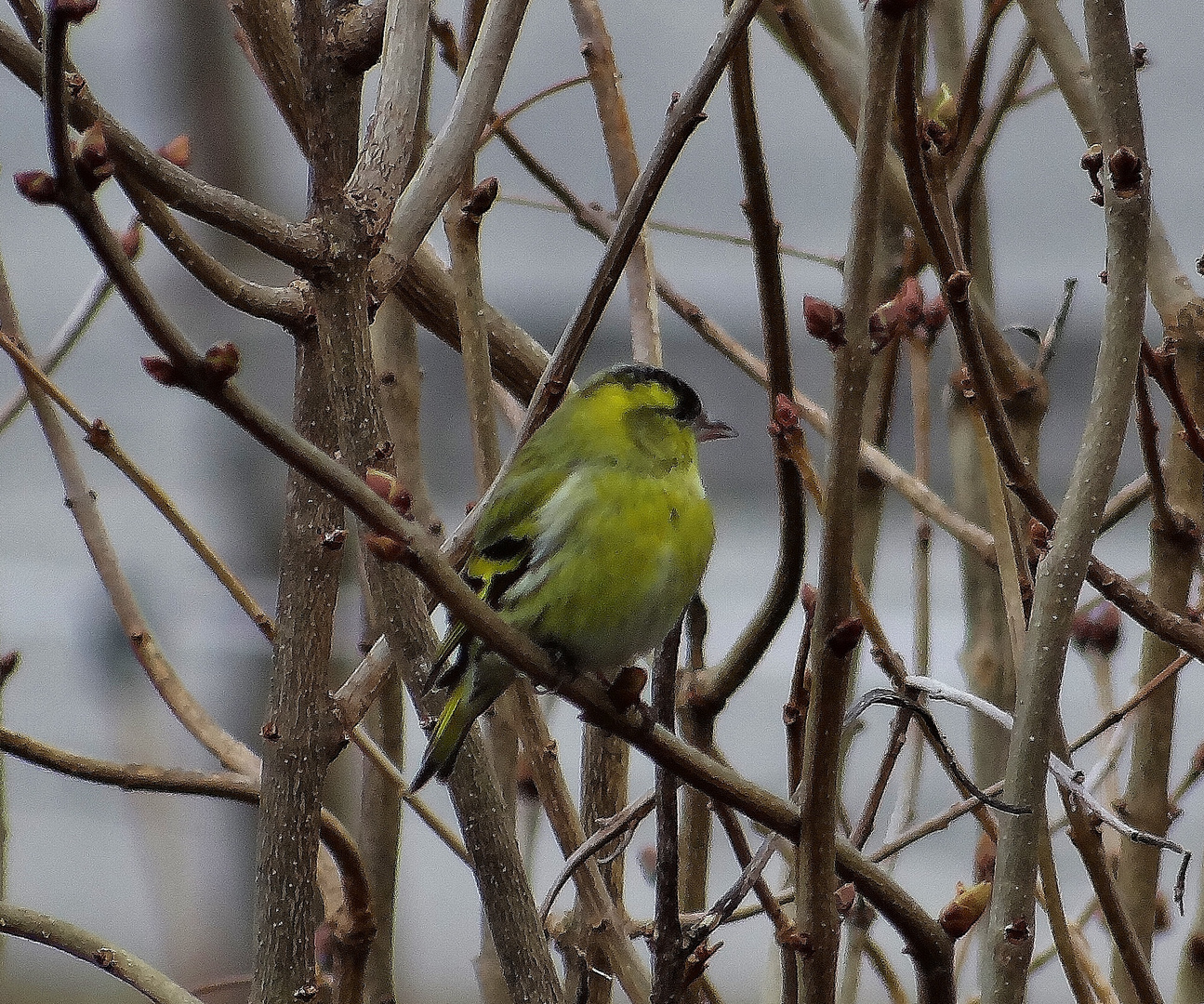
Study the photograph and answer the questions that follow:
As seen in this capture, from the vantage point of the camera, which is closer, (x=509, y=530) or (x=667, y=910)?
(x=667, y=910)

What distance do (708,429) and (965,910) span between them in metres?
0.61

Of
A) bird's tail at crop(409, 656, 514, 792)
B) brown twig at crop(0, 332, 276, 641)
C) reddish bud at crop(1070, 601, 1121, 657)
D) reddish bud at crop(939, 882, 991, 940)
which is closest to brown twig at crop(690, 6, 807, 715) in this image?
reddish bud at crop(939, 882, 991, 940)

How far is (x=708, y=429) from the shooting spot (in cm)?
141

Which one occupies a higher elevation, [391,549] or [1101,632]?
[1101,632]

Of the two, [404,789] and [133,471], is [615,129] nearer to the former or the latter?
[133,471]

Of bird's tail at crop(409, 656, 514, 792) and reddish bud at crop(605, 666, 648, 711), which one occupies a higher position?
bird's tail at crop(409, 656, 514, 792)

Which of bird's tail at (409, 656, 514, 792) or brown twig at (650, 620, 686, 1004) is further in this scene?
bird's tail at (409, 656, 514, 792)

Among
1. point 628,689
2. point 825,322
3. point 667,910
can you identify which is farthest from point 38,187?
point 667,910

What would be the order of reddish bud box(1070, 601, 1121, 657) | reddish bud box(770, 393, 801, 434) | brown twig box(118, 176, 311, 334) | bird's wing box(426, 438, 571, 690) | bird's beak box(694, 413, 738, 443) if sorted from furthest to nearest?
reddish bud box(1070, 601, 1121, 657) < bird's beak box(694, 413, 738, 443) < bird's wing box(426, 438, 571, 690) < brown twig box(118, 176, 311, 334) < reddish bud box(770, 393, 801, 434)

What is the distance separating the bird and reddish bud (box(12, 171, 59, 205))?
55 centimetres

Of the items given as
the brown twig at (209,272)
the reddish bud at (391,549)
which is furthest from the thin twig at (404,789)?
the reddish bud at (391,549)

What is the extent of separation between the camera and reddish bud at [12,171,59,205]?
1.98 ft

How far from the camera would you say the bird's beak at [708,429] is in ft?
4.62

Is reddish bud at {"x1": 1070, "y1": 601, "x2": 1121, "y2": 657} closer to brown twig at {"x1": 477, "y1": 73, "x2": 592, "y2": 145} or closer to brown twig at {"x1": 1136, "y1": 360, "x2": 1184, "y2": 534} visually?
brown twig at {"x1": 1136, "y1": 360, "x2": 1184, "y2": 534}
